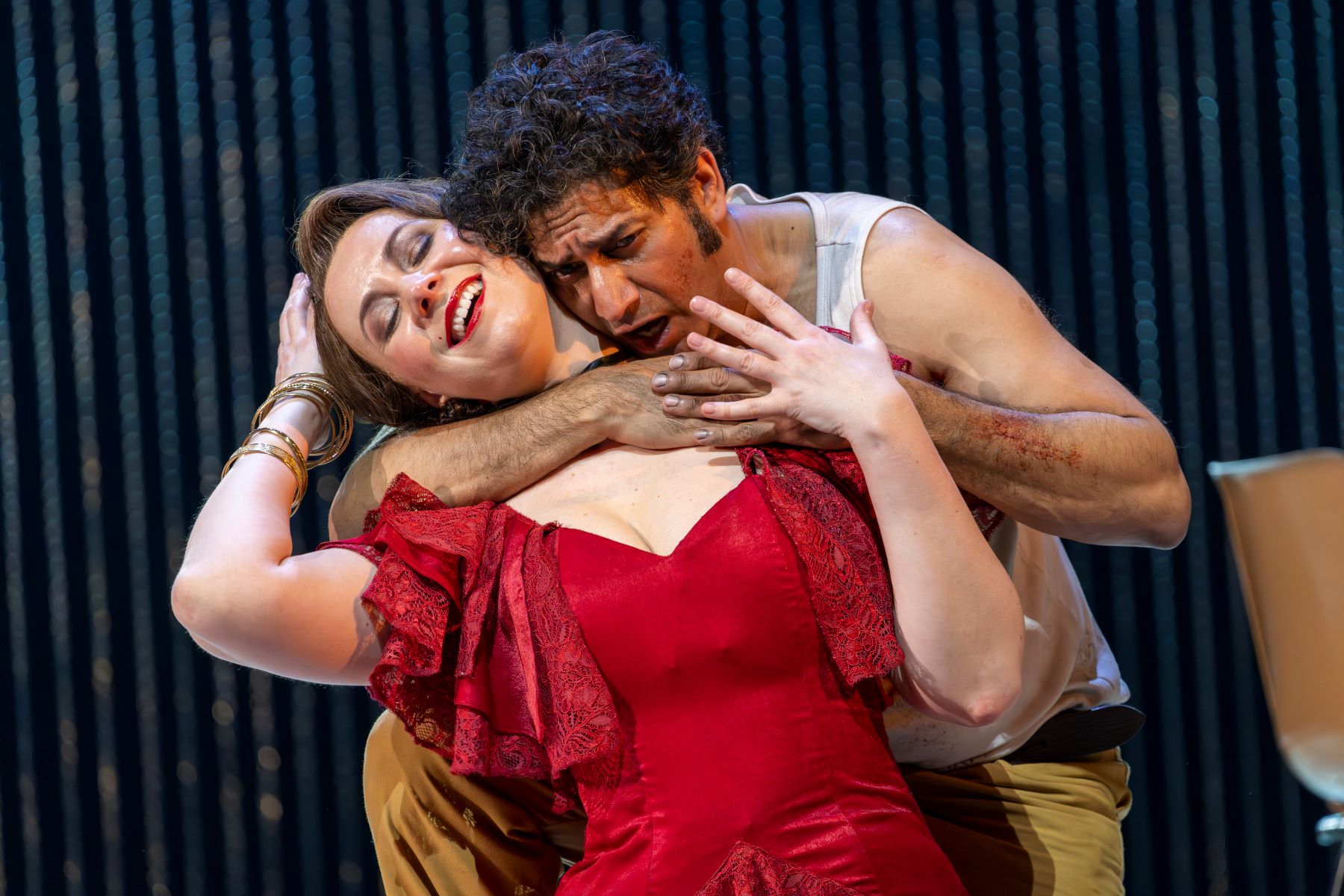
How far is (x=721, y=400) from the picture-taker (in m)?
1.50

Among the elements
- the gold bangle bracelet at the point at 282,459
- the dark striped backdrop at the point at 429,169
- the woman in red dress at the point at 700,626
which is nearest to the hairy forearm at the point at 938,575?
the woman in red dress at the point at 700,626

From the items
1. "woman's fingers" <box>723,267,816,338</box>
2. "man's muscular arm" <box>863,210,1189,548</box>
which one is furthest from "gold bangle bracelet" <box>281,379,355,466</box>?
"man's muscular arm" <box>863,210,1189,548</box>

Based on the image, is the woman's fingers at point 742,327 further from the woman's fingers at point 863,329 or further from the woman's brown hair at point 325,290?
the woman's brown hair at point 325,290

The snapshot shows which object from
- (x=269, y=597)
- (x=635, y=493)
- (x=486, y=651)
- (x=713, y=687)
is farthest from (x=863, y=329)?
(x=269, y=597)

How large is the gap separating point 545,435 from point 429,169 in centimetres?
141

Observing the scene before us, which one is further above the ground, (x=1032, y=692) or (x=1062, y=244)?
(x=1062, y=244)

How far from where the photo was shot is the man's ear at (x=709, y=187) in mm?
1720

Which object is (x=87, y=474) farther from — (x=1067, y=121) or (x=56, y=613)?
(x=1067, y=121)

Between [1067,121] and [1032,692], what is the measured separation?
150 cm

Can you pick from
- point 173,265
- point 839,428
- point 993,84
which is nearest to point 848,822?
point 839,428

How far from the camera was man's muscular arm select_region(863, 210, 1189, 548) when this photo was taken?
1.58 m

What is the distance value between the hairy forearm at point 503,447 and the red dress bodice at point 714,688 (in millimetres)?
169

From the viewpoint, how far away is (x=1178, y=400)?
2824 millimetres

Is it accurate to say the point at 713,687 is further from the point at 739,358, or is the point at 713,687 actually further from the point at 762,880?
the point at 739,358
